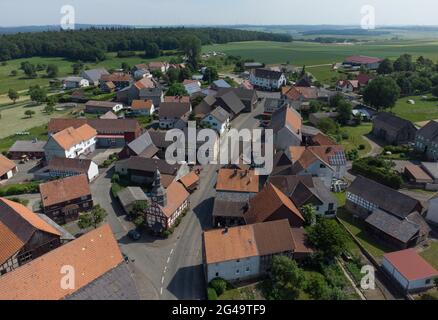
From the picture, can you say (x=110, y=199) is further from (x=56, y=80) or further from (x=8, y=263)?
(x=56, y=80)

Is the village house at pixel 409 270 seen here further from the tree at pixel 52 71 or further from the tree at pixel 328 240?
the tree at pixel 52 71

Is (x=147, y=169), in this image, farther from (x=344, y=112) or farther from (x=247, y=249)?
(x=344, y=112)

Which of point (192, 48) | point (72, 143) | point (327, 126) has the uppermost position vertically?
point (192, 48)

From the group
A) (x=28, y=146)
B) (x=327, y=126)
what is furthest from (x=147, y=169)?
(x=327, y=126)

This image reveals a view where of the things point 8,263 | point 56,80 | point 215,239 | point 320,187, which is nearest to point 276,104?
point 320,187

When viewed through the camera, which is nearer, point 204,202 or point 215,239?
point 215,239

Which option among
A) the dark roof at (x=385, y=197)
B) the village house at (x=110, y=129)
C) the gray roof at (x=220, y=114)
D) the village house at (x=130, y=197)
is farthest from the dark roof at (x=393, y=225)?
the village house at (x=110, y=129)

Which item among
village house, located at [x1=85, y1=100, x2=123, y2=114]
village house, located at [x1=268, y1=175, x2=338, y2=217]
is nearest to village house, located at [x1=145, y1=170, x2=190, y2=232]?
village house, located at [x1=268, y1=175, x2=338, y2=217]
